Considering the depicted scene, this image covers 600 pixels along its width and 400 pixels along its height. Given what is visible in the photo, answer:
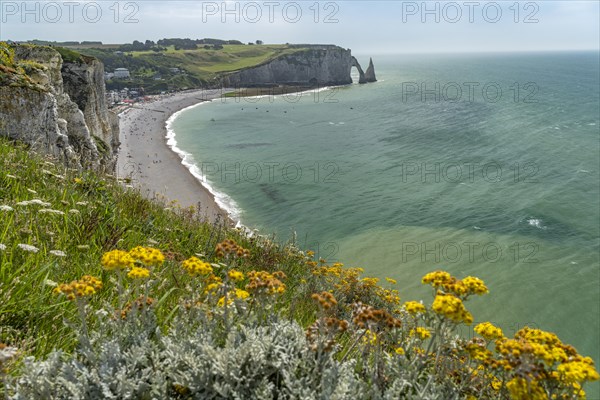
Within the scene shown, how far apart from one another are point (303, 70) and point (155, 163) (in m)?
131

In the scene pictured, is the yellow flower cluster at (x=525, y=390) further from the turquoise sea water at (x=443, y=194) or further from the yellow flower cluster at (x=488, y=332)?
the turquoise sea water at (x=443, y=194)

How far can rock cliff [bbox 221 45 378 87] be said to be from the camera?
165 meters

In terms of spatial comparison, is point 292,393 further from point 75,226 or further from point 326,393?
point 75,226

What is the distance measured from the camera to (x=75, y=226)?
6.66 meters

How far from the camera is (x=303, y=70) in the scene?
172875 mm

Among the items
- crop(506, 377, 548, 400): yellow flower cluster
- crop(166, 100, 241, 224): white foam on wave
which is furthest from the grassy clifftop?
crop(166, 100, 241, 224): white foam on wave

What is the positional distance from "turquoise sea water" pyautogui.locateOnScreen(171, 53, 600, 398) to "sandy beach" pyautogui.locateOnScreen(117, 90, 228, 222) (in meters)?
2.83

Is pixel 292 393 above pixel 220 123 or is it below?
below

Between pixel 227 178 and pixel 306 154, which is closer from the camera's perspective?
pixel 227 178

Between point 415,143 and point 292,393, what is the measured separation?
6687cm

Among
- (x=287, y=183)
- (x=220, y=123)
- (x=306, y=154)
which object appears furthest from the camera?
(x=220, y=123)

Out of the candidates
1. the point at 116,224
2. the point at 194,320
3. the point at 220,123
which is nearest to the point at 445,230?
the point at 116,224

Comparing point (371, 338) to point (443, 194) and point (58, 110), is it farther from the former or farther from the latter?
point (443, 194)

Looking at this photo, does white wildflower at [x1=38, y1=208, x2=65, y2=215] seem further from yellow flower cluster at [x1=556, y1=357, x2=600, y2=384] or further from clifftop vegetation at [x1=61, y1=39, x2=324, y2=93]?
clifftop vegetation at [x1=61, y1=39, x2=324, y2=93]
